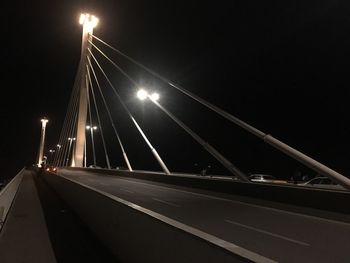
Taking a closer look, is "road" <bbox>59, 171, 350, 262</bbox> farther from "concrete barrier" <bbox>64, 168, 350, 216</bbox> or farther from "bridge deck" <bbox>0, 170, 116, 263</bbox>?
"bridge deck" <bbox>0, 170, 116, 263</bbox>

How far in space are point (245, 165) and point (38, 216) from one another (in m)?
69.2

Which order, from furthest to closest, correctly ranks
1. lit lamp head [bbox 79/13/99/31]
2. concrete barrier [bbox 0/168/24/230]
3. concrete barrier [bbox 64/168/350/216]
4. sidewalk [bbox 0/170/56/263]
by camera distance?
1. lit lamp head [bbox 79/13/99/31]
2. concrete barrier [bbox 0/168/24/230]
3. concrete barrier [bbox 64/168/350/216]
4. sidewalk [bbox 0/170/56/263]

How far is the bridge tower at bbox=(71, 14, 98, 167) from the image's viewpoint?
1625 inches

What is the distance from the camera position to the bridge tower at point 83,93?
41.3 meters

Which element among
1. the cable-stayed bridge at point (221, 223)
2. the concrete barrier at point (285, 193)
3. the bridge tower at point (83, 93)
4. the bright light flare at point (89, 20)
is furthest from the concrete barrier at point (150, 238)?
the bright light flare at point (89, 20)

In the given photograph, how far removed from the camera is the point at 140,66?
24.4 meters

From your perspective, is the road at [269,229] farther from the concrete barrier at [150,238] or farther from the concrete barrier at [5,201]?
the concrete barrier at [5,201]

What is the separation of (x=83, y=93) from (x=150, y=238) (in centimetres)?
3778

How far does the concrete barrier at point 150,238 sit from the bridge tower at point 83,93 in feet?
99.7

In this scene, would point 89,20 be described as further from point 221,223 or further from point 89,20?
point 221,223

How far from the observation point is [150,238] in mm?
6484

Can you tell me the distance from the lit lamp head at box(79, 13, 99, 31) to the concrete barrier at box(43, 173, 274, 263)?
36.8 m

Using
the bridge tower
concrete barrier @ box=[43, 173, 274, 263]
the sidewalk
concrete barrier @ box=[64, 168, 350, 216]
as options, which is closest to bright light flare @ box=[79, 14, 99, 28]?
the bridge tower

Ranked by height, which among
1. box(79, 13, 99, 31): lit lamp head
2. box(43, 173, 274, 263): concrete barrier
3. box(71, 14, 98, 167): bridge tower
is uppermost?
box(79, 13, 99, 31): lit lamp head
